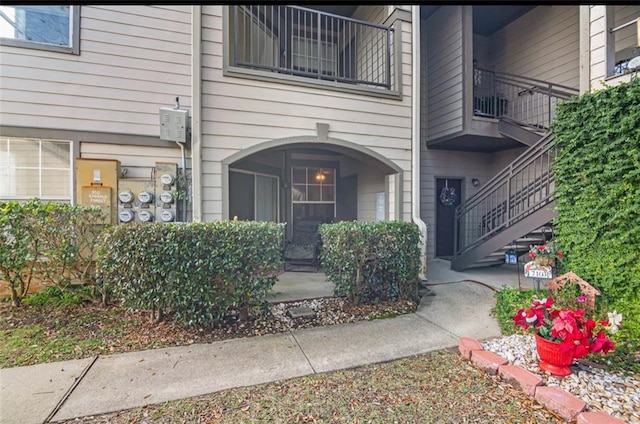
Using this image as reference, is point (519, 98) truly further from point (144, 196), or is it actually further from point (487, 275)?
point (144, 196)

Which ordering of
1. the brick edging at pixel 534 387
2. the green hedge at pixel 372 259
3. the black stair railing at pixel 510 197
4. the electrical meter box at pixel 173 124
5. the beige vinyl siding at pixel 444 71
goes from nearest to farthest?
1. the brick edging at pixel 534 387
2. the green hedge at pixel 372 259
3. the electrical meter box at pixel 173 124
4. the black stair railing at pixel 510 197
5. the beige vinyl siding at pixel 444 71

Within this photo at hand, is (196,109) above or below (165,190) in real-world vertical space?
above

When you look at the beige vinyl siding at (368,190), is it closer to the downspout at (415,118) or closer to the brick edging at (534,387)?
the downspout at (415,118)

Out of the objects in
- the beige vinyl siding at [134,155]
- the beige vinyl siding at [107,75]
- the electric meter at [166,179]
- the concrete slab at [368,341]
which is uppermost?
the beige vinyl siding at [107,75]

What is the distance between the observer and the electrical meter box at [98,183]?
4398mm

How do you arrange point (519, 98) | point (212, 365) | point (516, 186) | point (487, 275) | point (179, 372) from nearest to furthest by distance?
point (179, 372)
point (212, 365)
point (487, 275)
point (516, 186)
point (519, 98)

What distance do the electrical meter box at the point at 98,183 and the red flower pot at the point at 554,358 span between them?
18.2 feet

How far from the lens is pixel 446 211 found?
7930 millimetres

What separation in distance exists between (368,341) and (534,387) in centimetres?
153

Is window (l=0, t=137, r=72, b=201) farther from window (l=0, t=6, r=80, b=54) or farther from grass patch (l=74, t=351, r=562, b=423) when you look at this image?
grass patch (l=74, t=351, r=562, b=423)

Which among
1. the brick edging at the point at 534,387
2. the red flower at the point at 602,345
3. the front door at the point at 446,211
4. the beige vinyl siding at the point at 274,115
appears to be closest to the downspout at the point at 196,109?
the beige vinyl siding at the point at 274,115

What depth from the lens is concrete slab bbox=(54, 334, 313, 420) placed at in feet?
7.95

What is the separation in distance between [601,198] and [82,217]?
6.67 metres

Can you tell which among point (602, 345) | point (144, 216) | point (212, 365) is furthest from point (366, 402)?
point (144, 216)
